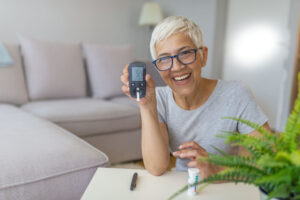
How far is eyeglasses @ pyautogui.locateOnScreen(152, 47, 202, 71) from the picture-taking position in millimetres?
891

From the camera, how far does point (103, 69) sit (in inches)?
94.3

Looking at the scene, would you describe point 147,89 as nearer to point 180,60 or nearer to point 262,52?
point 180,60

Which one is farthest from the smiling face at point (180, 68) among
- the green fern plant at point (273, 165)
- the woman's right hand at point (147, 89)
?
the green fern plant at point (273, 165)

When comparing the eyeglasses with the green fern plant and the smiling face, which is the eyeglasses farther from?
the green fern plant

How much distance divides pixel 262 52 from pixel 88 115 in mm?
2208

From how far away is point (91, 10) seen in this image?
3.21 metres

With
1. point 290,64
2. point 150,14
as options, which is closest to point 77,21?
point 150,14

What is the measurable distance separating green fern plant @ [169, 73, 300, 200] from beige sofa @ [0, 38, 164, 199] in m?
0.64

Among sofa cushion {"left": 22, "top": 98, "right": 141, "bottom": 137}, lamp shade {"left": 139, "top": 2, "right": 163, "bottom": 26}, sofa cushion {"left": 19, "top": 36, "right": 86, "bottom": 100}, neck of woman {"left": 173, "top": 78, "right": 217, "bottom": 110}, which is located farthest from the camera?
lamp shade {"left": 139, "top": 2, "right": 163, "bottom": 26}

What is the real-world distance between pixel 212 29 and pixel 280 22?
29.5 inches

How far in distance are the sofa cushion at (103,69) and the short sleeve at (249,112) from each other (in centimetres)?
159

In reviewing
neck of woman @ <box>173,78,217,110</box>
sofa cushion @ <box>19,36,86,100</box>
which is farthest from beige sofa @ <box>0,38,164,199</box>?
neck of woman @ <box>173,78,217,110</box>

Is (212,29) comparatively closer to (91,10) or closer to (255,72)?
(255,72)

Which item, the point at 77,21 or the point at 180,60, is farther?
the point at 77,21
